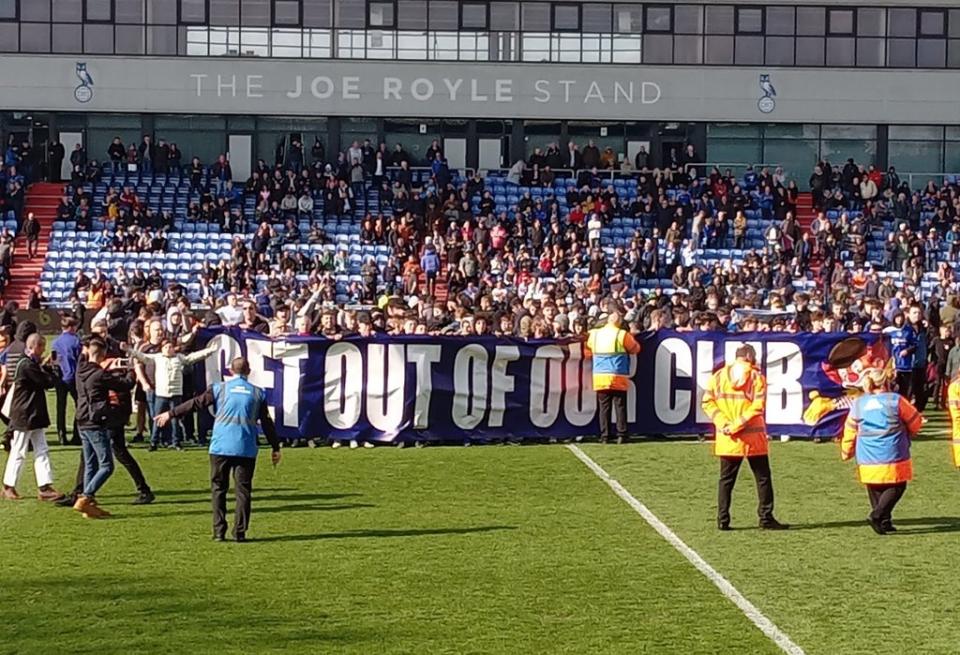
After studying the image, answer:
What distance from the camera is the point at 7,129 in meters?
50.2

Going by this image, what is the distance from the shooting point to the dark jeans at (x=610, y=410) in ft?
73.7

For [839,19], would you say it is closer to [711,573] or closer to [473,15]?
[473,15]

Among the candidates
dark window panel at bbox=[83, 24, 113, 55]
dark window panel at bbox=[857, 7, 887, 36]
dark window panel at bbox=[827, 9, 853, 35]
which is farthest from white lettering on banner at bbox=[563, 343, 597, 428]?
dark window panel at bbox=[857, 7, 887, 36]

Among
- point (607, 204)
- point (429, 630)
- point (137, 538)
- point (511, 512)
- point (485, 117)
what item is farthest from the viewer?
point (485, 117)

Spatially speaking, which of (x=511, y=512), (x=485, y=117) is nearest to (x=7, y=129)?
(x=485, y=117)

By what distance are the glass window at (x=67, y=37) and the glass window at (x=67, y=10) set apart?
0.14 meters

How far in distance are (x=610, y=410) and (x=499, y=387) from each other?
150 centimetres

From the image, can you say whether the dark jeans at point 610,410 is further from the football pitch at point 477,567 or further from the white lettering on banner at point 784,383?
the football pitch at point 477,567

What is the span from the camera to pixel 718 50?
51.1 m


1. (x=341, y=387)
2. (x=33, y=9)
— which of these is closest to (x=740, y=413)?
(x=341, y=387)

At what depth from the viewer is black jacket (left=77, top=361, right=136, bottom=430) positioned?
16.4 metres

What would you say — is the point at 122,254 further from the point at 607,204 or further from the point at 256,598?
the point at 256,598

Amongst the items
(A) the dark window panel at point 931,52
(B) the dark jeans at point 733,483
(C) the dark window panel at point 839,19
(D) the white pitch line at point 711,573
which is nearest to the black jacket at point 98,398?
(D) the white pitch line at point 711,573

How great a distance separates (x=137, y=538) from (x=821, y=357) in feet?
36.4
